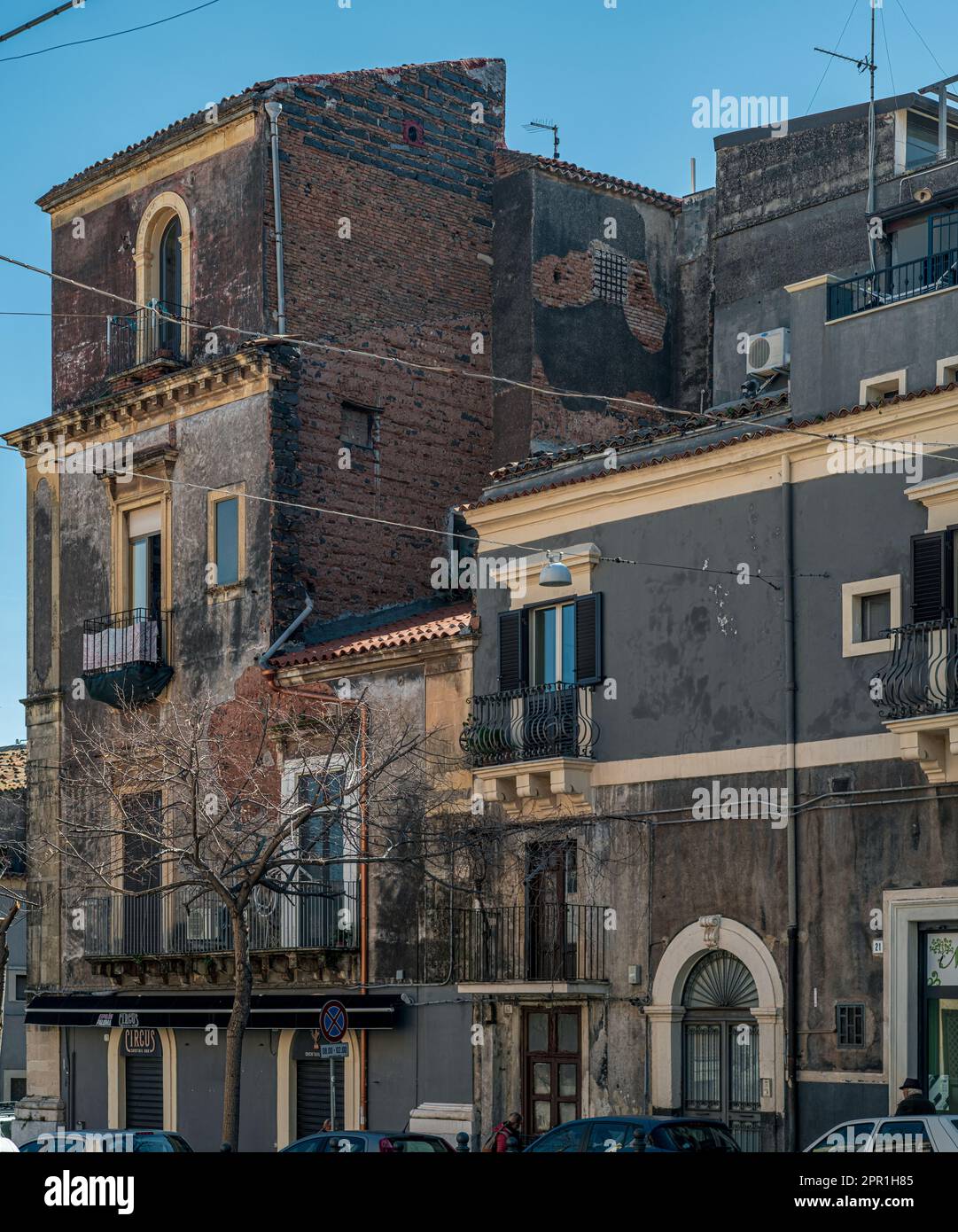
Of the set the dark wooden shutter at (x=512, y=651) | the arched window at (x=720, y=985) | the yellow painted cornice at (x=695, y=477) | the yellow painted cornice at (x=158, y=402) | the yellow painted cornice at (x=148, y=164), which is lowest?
the arched window at (x=720, y=985)

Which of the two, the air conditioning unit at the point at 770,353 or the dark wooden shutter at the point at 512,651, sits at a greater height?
the air conditioning unit at the point at 770,353

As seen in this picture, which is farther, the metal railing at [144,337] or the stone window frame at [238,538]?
the metal railing at [144,337]

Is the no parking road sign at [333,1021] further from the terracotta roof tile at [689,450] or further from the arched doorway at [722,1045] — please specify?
the terracotta roof tile at [689,450]

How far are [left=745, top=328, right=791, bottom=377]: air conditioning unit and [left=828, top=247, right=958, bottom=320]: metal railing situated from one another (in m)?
3.20

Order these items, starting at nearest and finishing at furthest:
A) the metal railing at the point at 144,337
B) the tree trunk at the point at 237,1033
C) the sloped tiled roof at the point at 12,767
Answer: the tree trunk at the point at 237,1033, the metal railing at the point at 144,337, the sloped tiled roof at the point at 12,767

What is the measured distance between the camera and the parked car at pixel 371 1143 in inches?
862

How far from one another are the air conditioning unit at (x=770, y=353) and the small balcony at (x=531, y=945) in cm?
807

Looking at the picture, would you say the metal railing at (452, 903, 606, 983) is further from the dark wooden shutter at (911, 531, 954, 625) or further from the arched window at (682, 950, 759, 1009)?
the dark wooden shutter at (911, 531, 954, 625)

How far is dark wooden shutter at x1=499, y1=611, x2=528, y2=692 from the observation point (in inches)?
1140

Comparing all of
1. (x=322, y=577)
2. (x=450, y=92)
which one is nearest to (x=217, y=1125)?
(x=322, y=577)

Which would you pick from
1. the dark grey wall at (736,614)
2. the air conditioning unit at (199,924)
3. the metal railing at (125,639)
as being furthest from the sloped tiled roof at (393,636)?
the air conditioning unit at (199,924)

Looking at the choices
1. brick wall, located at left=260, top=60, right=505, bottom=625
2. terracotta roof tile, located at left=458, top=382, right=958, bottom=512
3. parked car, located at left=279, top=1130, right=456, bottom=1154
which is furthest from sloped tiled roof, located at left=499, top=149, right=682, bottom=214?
parked car, located at left=279, top=1130, right=456, bottom=1154

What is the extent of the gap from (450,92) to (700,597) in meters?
14.5

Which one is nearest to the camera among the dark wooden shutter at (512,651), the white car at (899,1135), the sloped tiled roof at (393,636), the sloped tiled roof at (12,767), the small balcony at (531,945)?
the white car at (899,1135)
